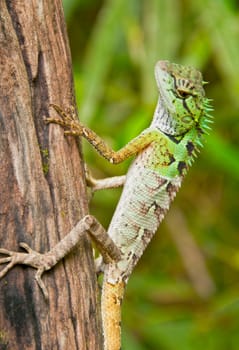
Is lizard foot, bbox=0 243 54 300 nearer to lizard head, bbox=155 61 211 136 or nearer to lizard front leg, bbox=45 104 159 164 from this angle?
lizard front leg, bbox=45 104 159 164

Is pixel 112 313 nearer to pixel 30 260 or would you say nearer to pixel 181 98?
pixel 30 260

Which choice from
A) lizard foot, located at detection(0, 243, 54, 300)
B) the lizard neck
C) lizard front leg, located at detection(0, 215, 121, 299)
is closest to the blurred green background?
the lizard neck

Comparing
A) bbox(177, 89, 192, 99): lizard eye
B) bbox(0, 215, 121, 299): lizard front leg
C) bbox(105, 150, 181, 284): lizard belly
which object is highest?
bbox(177, 89, 192, 99): lizard eye

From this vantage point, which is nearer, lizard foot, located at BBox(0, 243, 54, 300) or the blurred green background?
lizard foot, located at BBox(0, 243, 54, 300)

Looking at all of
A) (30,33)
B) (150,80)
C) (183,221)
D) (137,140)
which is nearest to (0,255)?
(30,33)

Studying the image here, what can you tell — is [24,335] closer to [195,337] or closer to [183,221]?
[195,337]

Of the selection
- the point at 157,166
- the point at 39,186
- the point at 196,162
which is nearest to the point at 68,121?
the point at 39,186

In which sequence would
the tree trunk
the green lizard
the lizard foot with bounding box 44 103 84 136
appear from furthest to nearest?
1. the green lizard
2. the lizard foot with bounding box 44 103 84 136
3. the tree trunk
